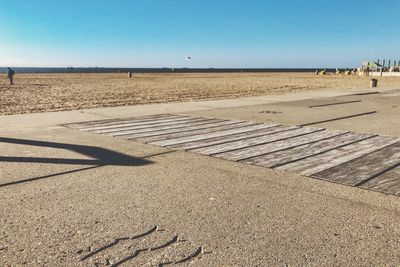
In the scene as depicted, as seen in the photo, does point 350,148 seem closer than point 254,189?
No

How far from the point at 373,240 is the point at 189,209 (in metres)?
1.39

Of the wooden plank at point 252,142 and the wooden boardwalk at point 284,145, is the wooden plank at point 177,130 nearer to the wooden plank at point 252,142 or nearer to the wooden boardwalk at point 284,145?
the wooden boardwalk at point 284,145

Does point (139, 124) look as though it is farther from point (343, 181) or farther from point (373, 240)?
point (373, 240)

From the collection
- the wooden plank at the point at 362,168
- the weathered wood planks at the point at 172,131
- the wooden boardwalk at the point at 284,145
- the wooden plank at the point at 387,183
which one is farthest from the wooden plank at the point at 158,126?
the wooden plank at the point at 387,183

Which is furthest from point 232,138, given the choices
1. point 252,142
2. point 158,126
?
point 158,126

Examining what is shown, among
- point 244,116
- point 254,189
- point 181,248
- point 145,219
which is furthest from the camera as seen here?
point 244,116

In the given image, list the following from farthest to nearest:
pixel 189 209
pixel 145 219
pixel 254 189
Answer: pixel 254 189
pixel 189 209
pixel 145 219

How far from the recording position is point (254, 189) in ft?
12.2

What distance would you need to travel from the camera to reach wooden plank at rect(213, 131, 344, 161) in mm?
4988

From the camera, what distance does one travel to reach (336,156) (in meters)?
4.92

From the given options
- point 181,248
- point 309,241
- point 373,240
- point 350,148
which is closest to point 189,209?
point 181,248

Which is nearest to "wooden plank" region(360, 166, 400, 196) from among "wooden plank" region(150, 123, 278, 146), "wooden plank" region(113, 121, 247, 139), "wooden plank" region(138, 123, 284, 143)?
"wooden plank" region(150, 123, 278, 146)

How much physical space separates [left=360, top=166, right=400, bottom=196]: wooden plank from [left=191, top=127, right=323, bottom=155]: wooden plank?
1.97m

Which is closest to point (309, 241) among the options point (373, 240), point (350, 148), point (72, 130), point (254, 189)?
point (373, 240)
